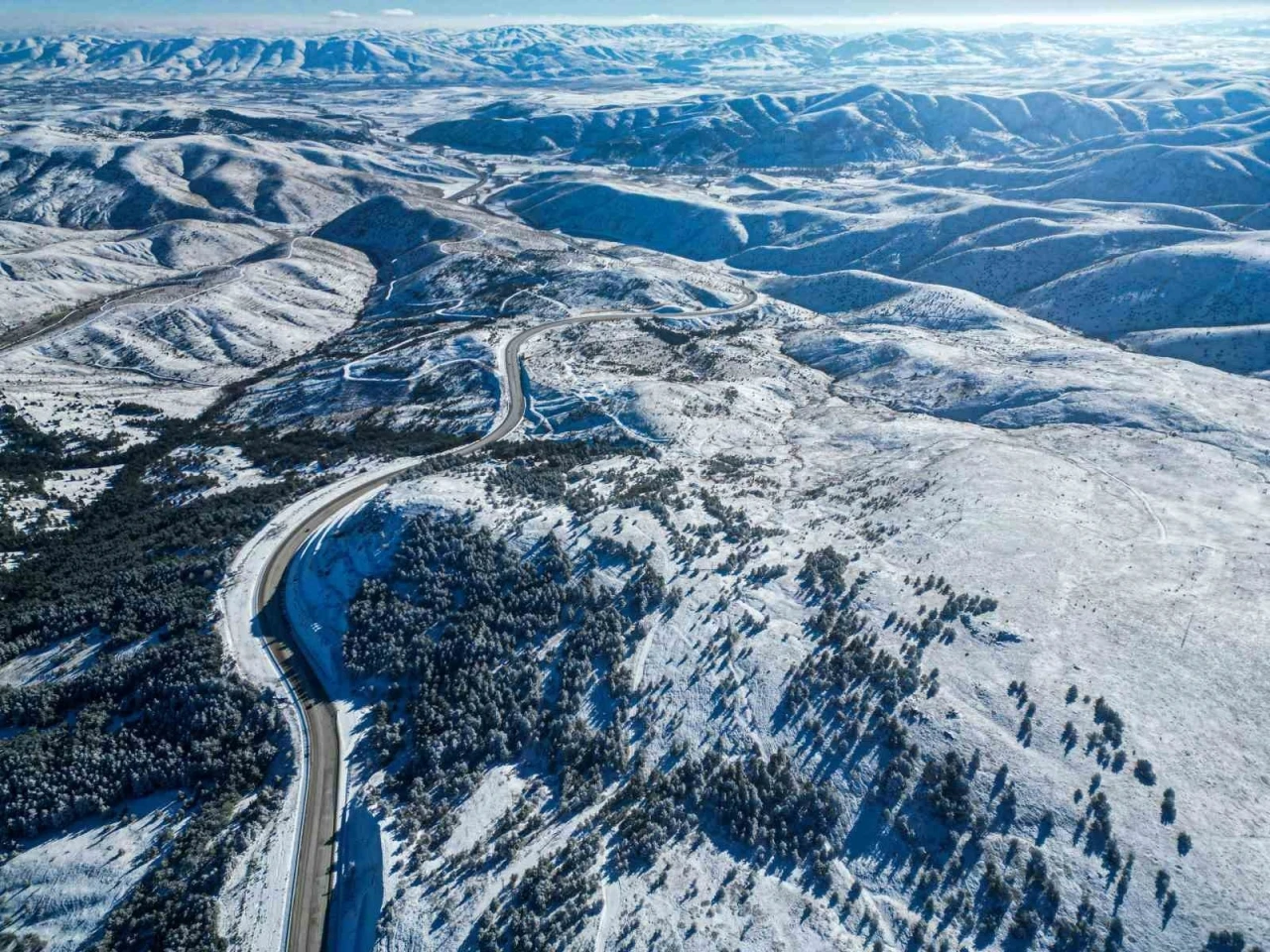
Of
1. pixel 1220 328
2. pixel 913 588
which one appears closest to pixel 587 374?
pixel 913 588

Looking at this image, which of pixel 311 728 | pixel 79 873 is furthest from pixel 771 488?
pixel 79 873

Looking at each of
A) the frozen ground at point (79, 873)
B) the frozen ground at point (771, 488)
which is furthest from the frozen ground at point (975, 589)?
the frozen ground at point (79, 873)

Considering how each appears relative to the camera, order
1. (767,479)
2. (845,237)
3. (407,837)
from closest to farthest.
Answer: (407,837) → (767,479) → (845,237)

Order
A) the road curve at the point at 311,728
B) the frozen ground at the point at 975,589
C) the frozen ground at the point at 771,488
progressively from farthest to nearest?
the frozen ground at the point at 771,488 < the road curve at the point at 311,728 < the frozen ground at the point at 975,589

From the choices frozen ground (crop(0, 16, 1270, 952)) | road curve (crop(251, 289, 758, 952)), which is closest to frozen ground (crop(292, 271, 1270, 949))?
frozen ground (crop(0, 16, 1270, 952))

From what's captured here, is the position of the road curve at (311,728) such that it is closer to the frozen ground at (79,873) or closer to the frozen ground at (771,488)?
the frozen ground at (771,488)

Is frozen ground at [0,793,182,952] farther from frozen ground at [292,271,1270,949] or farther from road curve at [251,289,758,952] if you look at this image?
frozen ground at [292,271,1270,949]

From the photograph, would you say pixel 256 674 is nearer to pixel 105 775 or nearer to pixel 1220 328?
pixel 105 775

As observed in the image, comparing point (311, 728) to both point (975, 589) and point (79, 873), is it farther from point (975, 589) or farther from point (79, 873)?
point (975, 589)
